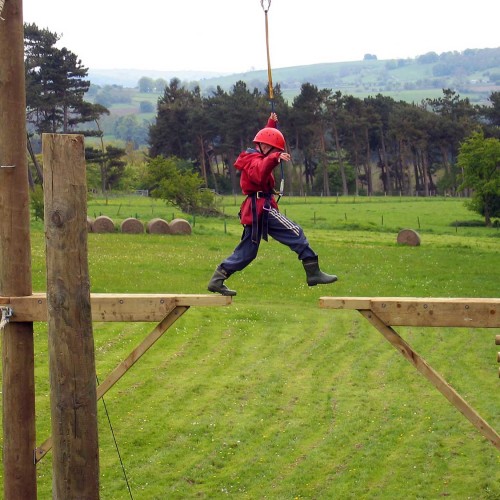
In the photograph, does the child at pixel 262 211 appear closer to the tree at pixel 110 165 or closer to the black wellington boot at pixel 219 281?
the black wellington boot at pixel 219 281

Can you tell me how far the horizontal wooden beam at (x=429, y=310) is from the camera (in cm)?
923

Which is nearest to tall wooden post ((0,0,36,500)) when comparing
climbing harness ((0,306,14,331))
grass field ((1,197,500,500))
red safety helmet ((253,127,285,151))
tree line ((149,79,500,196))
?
climbing harness ((0,306,14,331))

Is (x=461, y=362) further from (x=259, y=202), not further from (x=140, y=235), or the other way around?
(x=140, y=235)

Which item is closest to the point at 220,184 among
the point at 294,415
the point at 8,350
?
the point at 294,415

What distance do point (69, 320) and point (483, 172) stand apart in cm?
5878

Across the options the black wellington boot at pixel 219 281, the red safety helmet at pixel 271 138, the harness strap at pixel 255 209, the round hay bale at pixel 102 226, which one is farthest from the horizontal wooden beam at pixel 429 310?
the round hay bale at pixel 102 226

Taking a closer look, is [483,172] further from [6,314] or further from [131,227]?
[6,314]

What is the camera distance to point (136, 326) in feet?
77.2

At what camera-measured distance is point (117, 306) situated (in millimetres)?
9883

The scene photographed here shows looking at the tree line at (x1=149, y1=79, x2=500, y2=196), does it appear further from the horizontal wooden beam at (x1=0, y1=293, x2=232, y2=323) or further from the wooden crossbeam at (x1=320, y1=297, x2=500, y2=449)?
the wooden crossbeam at (x1=320, y1=297, x2=500, y2=449)

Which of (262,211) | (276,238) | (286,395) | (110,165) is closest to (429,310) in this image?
(276,238)

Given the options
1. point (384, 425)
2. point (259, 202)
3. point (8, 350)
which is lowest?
point (384, 425)

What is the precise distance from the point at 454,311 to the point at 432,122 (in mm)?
81949

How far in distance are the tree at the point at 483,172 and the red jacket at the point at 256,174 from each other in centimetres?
5376
